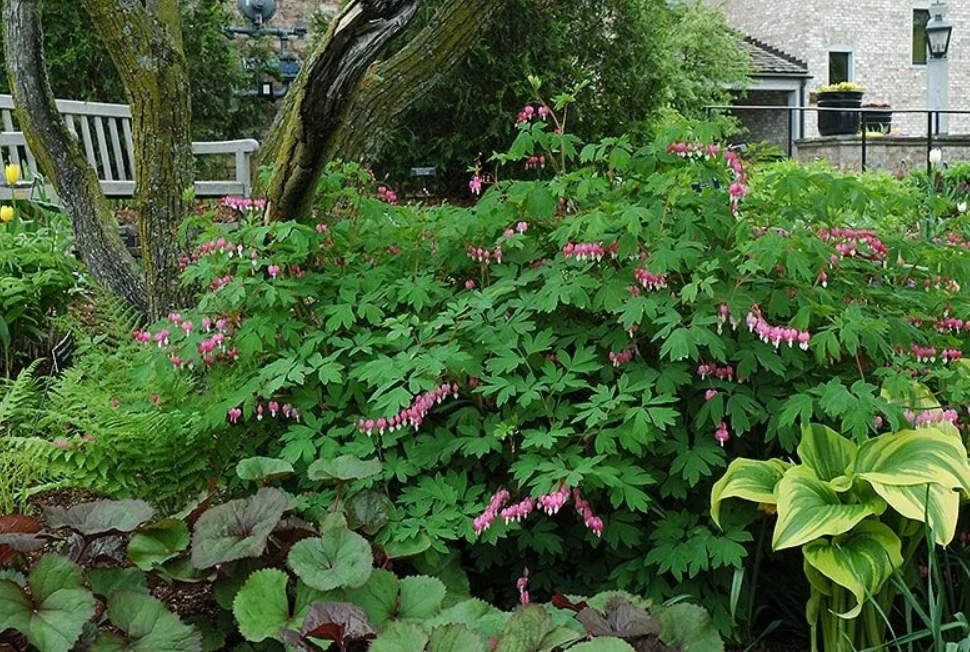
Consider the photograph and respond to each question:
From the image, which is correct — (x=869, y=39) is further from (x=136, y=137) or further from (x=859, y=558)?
(x=859, y=558)

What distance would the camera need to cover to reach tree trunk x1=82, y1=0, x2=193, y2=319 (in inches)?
133

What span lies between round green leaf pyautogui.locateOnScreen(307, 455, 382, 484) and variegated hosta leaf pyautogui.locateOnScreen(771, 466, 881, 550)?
89 cm

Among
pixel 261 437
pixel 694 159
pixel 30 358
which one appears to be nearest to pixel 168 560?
pixel 261 437

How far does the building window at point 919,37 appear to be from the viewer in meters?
24.5

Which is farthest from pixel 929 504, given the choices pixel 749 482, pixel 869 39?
pixel 869 39

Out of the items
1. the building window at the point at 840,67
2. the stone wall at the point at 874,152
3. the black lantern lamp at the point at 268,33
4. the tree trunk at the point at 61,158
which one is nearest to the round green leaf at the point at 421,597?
the tree trunk at the point at 61,158

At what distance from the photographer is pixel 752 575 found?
8.45ft

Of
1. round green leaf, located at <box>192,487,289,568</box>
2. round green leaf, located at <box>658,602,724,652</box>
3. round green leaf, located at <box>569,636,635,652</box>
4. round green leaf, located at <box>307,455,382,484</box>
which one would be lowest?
round green leaf, located at <box>658,602,724,652</box>

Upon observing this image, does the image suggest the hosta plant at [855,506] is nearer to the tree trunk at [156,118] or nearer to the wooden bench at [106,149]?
the tree trunk at [156,118]

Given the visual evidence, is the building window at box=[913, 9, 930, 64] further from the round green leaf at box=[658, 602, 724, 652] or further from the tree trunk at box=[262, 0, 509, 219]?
the round green leaf at box=[658, 602, 724, 652]

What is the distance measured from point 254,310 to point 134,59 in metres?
1.13

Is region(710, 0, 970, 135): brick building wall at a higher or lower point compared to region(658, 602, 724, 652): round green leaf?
higher

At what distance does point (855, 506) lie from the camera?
2.25 m

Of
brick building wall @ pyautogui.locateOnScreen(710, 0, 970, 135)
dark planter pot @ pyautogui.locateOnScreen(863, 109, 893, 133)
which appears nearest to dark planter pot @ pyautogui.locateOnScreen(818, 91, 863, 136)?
dark planter pot @ pyautogui.locateOnScreen(863, 109, 893, 133)
